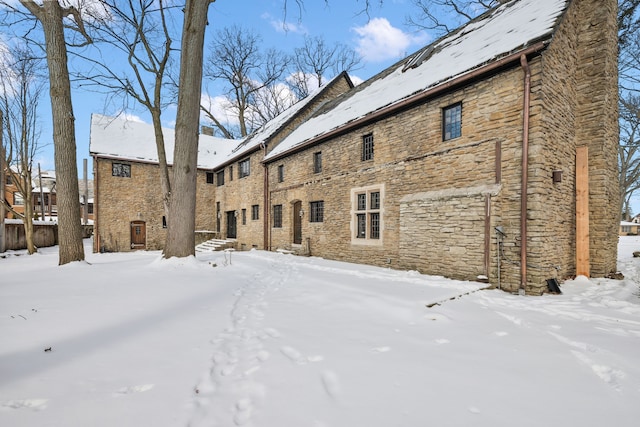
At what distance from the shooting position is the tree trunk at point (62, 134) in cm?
761

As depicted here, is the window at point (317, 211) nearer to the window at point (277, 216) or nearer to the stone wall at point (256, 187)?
the window at point (277, 216)

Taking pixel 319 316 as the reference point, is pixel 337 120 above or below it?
above

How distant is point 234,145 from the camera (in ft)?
78.0

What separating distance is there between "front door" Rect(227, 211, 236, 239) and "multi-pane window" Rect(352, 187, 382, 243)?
36.7 ft

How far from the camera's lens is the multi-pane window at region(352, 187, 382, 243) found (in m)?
9.90

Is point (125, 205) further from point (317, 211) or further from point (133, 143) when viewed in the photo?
point (317, 211)

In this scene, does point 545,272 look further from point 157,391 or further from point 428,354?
point 157,391

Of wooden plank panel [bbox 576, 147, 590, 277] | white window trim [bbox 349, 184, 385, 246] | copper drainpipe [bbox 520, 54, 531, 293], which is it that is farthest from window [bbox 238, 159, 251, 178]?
wooden plank panel [bbox 576, 147, 590, 277]

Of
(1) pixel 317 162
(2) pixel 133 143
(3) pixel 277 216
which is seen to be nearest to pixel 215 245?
(3) pixel 277 216

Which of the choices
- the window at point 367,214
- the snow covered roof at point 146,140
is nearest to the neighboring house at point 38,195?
the snow covered roof at point 146,140

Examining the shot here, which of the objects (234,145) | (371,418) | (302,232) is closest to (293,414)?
(371,418)

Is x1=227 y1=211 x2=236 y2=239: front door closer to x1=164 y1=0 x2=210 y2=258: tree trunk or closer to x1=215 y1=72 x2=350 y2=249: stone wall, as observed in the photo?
x1=215 y1=72 x2=350 y2=249: stone wall

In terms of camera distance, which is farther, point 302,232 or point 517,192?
point 302,232

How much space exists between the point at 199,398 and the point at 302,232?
36.1 ft
